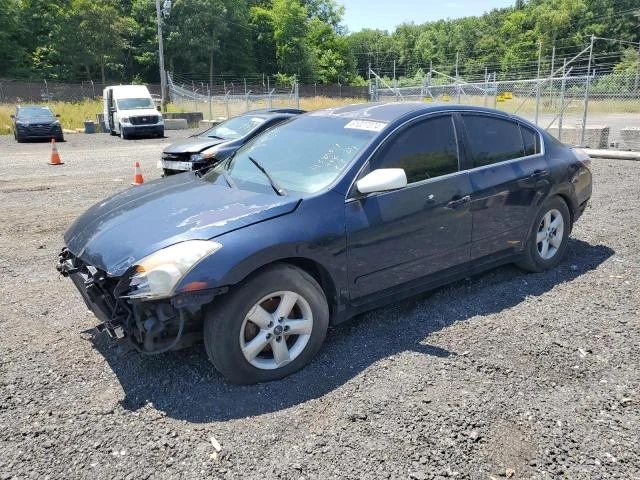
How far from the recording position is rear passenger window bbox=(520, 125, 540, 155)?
490cm

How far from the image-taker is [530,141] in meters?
4.95

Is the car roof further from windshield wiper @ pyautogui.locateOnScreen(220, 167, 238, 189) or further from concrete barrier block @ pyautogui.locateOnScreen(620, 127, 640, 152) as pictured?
concrete barrier block @ pyautogui.locateOnScreen(620, 127, 640, 152)

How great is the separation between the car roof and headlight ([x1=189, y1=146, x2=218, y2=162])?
5566 millimetres

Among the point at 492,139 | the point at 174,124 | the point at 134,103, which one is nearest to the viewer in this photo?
the point at 492,139

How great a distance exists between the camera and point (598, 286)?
4.74m

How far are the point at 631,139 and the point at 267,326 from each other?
13.3 m

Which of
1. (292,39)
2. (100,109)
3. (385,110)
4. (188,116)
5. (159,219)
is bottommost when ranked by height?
(188,116)

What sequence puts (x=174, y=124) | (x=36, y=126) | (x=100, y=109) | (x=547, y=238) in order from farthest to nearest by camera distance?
(x=100, y=109), (x=174, y=124), (x=36, y=126), (x=547, y=238)

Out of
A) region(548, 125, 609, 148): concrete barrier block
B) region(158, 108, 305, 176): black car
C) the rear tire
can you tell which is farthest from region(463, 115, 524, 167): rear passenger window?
region(548, 125, 609, 148): concrete barrier block

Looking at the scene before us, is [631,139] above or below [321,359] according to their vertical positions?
above

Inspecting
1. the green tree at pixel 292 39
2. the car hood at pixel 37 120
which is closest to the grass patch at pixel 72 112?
the car hood at pixel 37 120

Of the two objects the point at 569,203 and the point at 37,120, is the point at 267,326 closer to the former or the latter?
the point at 569,203

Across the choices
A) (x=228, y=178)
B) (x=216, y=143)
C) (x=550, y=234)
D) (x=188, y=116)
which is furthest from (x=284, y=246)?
(x=188, y=116)

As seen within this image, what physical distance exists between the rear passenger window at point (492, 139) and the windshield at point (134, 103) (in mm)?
21790
